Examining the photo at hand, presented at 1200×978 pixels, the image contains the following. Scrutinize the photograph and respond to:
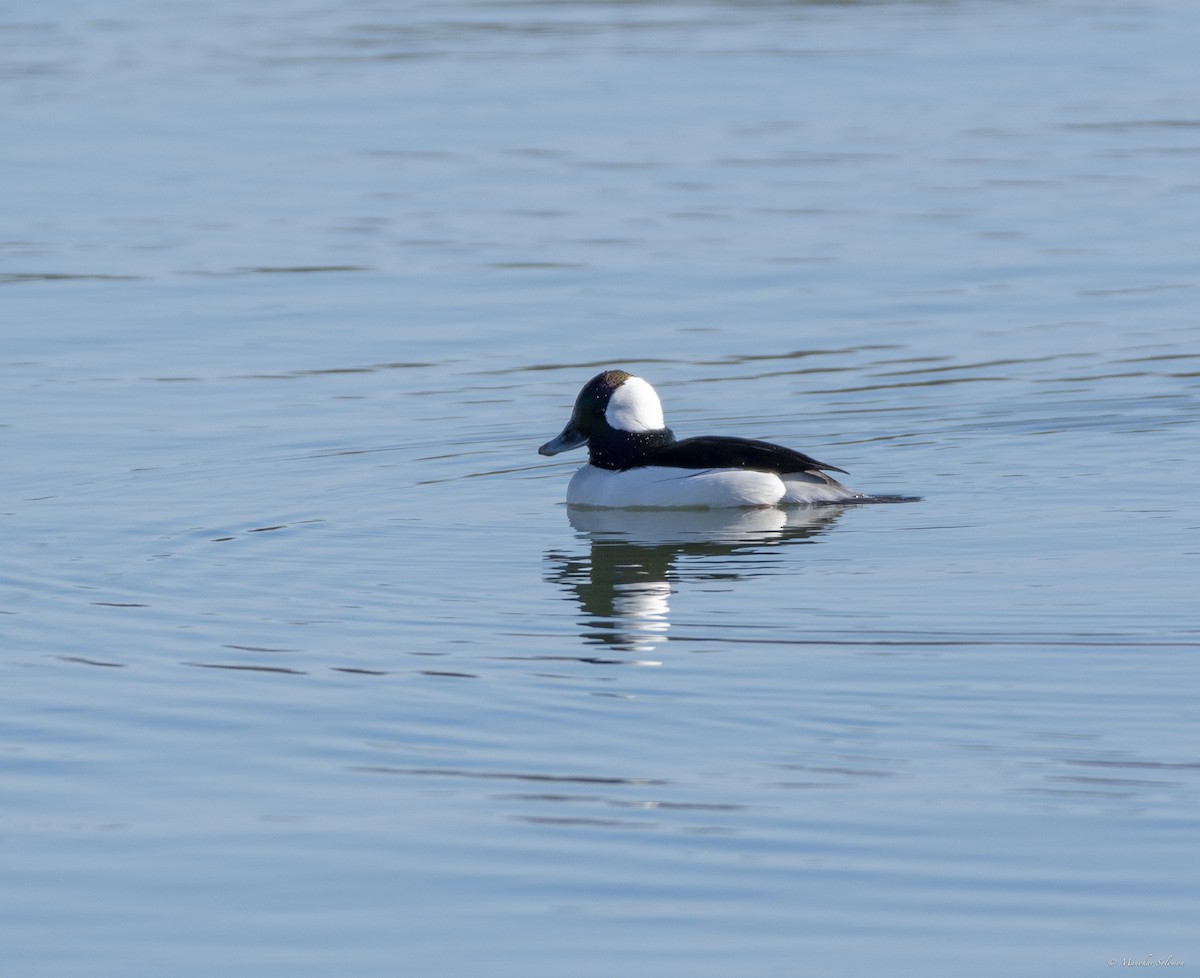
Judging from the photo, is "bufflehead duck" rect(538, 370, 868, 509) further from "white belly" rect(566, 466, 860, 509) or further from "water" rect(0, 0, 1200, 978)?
→ "water" rect(0, 0, 1200, 978)

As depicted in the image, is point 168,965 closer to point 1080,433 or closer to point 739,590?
point 739,590

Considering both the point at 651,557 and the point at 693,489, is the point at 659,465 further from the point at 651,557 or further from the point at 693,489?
the point at 651,557

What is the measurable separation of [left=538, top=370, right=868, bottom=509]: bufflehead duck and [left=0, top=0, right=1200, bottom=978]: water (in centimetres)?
24

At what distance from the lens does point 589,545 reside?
11281mm

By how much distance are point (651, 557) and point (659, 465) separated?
3.81 ft

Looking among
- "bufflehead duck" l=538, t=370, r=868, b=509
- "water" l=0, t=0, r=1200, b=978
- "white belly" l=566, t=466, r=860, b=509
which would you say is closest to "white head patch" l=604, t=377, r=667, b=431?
"bufflehead duck" l=538, t=370, r=868, b=509

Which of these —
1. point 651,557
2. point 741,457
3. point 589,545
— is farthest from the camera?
point 741,457

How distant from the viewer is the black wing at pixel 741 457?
11672 millimetres

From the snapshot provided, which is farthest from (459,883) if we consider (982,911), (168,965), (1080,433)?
(1080,433)

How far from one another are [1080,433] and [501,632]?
502cm

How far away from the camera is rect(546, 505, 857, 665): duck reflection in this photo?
9508mm

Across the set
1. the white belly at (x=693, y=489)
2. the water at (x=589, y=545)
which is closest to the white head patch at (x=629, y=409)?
the white belly at (x=693, y=489)

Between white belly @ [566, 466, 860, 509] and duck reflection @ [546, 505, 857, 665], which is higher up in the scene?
white belly @ [566, 466, 860, 509]

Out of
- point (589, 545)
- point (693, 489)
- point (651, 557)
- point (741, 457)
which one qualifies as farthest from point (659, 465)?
point (651, 557)
